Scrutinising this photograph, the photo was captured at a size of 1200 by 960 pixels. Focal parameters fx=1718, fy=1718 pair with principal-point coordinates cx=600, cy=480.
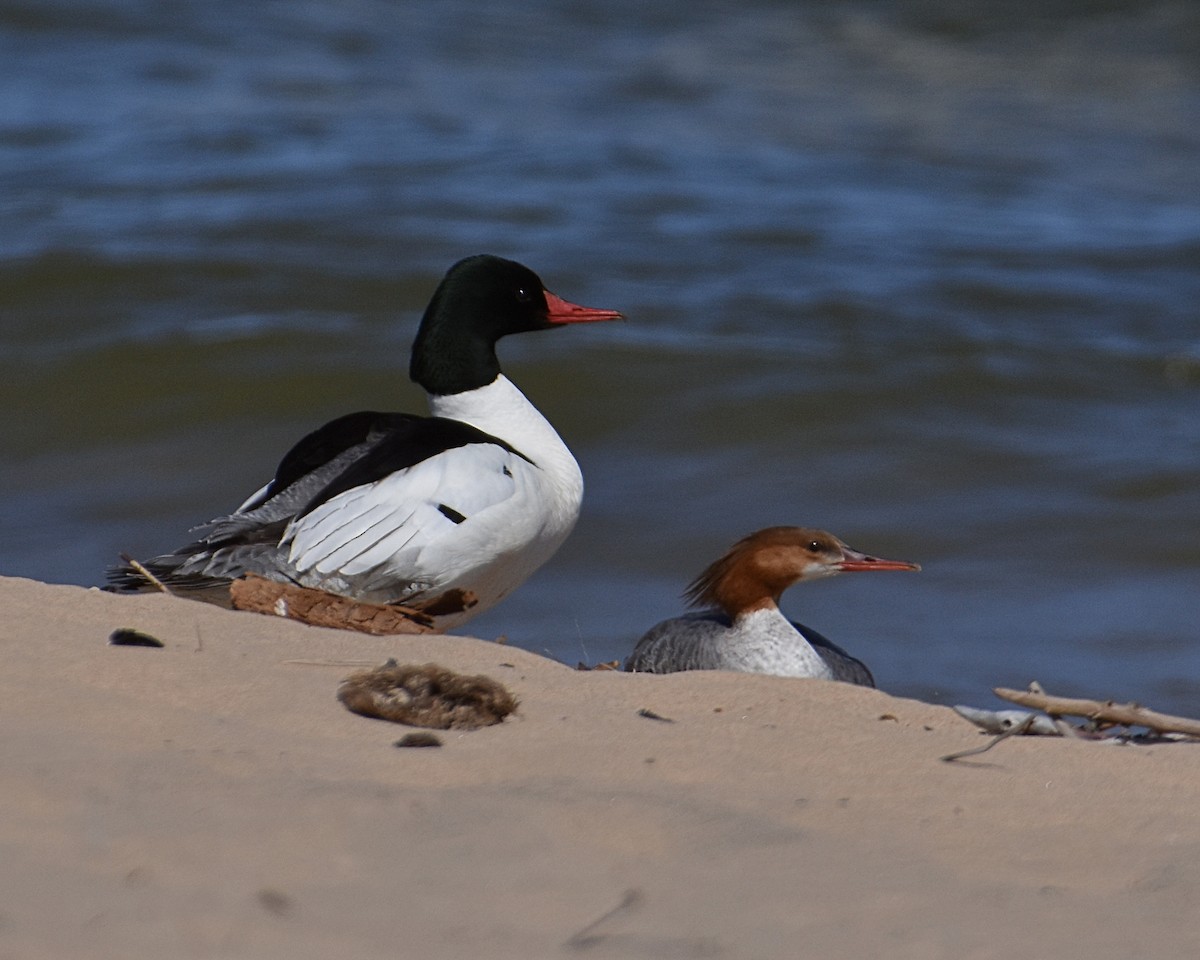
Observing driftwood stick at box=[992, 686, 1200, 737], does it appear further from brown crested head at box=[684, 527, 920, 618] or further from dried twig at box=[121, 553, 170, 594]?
dried twig at box=[121, 553, 170, 594]

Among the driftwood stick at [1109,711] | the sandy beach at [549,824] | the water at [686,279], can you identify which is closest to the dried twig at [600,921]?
the sandy beach at [549,824]

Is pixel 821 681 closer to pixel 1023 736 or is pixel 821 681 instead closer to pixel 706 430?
pixel 1023 736

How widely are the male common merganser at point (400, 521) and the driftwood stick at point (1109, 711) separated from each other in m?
1.70

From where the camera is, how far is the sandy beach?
2291 mm

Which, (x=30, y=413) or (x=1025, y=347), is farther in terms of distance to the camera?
(x=1025, y=347)

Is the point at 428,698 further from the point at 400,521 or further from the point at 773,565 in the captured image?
the point at 773,565

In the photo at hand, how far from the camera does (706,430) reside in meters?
8.77

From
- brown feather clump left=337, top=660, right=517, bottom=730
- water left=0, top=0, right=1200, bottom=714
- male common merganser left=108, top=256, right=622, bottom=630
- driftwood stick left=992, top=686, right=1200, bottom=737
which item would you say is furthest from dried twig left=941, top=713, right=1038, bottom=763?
water left=0, top=0, right=1200, bottom=714

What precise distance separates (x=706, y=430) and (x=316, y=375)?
230 centimetres

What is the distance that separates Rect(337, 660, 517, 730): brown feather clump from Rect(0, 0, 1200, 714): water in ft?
8.76

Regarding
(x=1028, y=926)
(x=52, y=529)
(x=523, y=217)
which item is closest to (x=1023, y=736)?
(x=1028, y=926)

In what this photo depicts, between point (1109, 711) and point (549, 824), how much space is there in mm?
1424

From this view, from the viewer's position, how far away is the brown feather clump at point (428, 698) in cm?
309

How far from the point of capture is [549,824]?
262 centimetres
